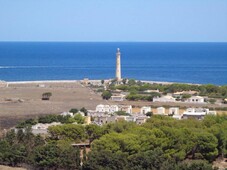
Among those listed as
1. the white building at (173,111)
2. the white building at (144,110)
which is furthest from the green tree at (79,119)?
the white building at (173,111)

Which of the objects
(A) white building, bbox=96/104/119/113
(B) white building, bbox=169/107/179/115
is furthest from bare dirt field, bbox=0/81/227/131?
(B) white building, bbox=169/107/179/115

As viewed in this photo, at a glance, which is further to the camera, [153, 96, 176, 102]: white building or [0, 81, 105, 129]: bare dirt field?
[153, 96, 176, 102]: white building

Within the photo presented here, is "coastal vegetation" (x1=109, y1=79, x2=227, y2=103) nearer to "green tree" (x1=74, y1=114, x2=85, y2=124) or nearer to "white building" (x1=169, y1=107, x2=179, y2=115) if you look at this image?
"white building" (x1=169, y1=107, x2=179, y2=115)

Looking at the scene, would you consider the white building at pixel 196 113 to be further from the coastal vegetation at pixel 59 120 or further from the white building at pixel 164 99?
the white building at pixel 164 99

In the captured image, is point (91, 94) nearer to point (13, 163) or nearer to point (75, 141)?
point (75, 141)

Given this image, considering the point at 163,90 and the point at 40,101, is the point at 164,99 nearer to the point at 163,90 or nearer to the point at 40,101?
the point at 163,90

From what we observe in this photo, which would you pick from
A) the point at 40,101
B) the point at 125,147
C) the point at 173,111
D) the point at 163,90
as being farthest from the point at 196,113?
the point at 163,90

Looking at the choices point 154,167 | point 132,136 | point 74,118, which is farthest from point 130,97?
point 154,167
